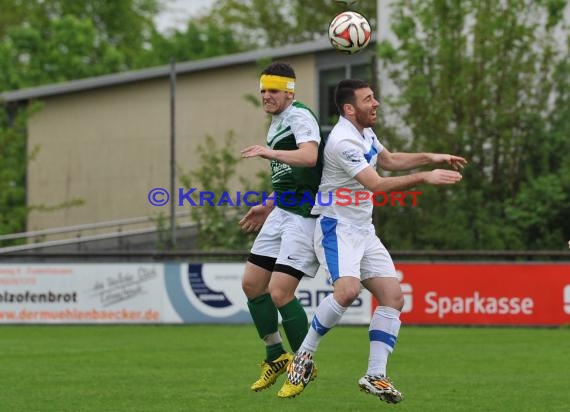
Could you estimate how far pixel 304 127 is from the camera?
9828 mm

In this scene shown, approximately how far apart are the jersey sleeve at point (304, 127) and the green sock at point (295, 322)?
53.9 inches

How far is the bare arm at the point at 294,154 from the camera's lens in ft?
29.8

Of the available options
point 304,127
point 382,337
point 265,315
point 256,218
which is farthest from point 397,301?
point 256,218

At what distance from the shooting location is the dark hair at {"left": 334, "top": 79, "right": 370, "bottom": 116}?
9.69 metres

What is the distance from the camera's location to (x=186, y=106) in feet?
109

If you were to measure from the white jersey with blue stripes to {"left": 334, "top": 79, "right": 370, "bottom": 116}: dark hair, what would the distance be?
0.44 feet

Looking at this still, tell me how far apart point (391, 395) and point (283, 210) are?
1.92 metres

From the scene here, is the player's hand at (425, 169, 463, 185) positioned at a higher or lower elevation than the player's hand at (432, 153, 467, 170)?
lower

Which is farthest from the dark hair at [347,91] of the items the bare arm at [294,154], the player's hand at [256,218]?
the player's hand at [256,218]

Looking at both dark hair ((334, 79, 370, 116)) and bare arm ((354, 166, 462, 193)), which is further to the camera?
dark hair ((334, 79, 370, 116))

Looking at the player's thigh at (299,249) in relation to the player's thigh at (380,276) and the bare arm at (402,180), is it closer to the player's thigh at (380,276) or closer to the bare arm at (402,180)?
the player's thigh at (380,276)

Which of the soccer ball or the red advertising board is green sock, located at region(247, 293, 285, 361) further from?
the red advertising board

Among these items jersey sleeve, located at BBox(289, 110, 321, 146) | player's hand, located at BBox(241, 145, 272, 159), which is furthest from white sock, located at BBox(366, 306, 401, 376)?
player's hand, located at BBox(241, 145, 272, 159)

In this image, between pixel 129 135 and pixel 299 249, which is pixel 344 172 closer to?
pixel 299 249
